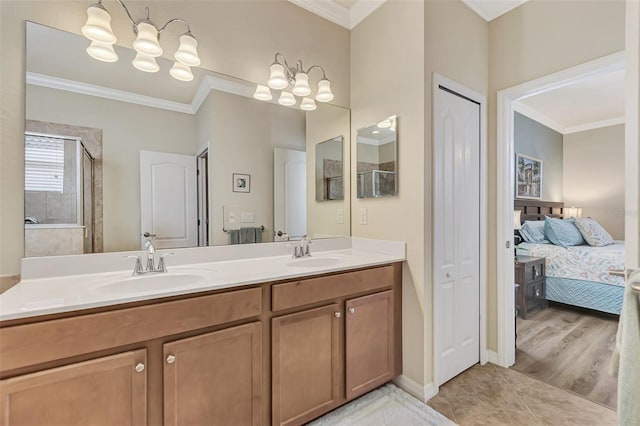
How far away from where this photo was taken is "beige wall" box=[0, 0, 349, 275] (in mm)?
1264

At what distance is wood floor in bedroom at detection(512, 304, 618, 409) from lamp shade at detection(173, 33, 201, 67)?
300 centimetres

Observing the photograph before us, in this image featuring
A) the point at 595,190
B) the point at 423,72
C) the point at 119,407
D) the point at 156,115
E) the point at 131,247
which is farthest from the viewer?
the point at 595,190

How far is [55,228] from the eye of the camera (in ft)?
4.48

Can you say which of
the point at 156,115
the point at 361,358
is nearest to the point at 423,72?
the point at 156,115

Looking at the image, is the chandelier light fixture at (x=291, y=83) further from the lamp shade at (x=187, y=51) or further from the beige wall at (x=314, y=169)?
the lamp shade at (x=187, y=51)

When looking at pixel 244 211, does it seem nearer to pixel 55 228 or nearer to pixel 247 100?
pixel 247 100

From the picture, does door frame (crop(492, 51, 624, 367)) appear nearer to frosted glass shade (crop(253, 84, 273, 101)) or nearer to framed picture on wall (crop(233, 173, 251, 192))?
frosted glass shade (crop(253, 84, 273, 101))

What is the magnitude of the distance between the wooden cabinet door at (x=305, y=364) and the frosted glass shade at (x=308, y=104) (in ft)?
4.83

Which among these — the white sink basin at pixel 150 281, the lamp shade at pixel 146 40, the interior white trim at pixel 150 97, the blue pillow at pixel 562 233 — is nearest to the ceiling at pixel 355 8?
the interior white trim at pixel 150 97

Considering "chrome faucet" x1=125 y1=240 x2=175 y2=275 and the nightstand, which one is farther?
the nightstand

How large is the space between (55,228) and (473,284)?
8.41 ft

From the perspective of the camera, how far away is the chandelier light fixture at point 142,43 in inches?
52.5

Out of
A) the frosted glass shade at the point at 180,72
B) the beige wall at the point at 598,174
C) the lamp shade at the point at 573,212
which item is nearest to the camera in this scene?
the frosted glass shade at the point at 180,72

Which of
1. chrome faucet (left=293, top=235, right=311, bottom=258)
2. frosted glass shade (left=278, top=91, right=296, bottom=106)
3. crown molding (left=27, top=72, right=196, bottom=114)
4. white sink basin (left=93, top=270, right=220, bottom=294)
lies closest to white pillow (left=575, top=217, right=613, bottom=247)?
chrome faucet (left=293, top=235, right=311, bottom=258)
